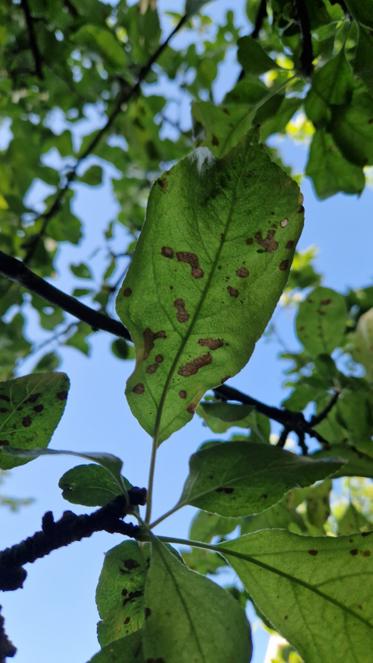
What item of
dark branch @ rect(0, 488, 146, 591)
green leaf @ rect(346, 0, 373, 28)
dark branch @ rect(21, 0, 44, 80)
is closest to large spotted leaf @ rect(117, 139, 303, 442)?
dark branch @ rect(0, 488, 146, 591)

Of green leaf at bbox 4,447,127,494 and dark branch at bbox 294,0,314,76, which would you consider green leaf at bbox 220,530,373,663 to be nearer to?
green leaf at bbox 4,447,127,494

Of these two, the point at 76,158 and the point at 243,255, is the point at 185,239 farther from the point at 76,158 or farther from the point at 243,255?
the point at 76,158

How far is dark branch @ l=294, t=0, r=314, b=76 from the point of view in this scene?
28.8 inches

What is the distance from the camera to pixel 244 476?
482 millimetres

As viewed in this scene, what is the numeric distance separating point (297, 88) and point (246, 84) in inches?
4.9

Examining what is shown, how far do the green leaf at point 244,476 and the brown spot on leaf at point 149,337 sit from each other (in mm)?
98

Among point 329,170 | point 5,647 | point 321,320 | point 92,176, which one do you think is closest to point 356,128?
point 329,170

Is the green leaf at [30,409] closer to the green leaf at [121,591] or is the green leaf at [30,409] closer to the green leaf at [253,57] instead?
the green leaf at [121,591]

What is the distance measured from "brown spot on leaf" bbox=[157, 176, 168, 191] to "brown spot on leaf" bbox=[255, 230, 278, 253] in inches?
3.1

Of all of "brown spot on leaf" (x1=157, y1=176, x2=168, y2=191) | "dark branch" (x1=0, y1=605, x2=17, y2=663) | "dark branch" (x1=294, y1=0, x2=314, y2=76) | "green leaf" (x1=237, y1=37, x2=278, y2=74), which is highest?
"green leaf" (x1=237, y1=37, x2=278, y2=74)

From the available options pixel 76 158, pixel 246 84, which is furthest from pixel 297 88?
pixel 76 158

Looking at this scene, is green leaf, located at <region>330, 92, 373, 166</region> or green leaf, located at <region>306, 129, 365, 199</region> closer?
green leaf, located at <region>330, 92, 373, 166</region>

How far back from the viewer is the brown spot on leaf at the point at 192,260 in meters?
0.50

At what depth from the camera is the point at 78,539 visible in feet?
1.57
